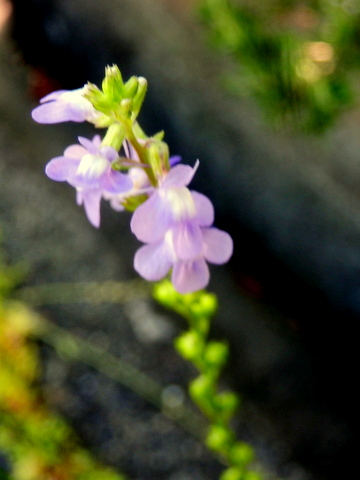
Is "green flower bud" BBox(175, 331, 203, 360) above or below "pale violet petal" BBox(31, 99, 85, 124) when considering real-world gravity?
below

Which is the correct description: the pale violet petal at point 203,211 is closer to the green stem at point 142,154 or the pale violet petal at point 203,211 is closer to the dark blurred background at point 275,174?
the green stem at point 142,154

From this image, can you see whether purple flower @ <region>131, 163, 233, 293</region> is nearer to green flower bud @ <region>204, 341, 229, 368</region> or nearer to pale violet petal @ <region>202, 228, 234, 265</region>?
pale violet petal @ <region>202, 228, 234, 265</region>

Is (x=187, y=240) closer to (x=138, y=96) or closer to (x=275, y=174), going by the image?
(x=138, y=96)

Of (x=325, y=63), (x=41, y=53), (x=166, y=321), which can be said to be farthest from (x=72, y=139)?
(x=325, y=63)

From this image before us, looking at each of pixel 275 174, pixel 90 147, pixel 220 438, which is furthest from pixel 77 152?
pixel 275 174

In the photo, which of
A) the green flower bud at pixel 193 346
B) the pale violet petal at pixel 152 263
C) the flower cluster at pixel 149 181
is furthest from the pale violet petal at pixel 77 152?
the green flower bud at pixel 193 346

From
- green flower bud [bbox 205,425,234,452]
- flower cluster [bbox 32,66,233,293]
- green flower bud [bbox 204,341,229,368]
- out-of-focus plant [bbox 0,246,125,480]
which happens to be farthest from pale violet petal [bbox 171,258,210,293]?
out-of-focus plant [bbox 0,246,125,480]
